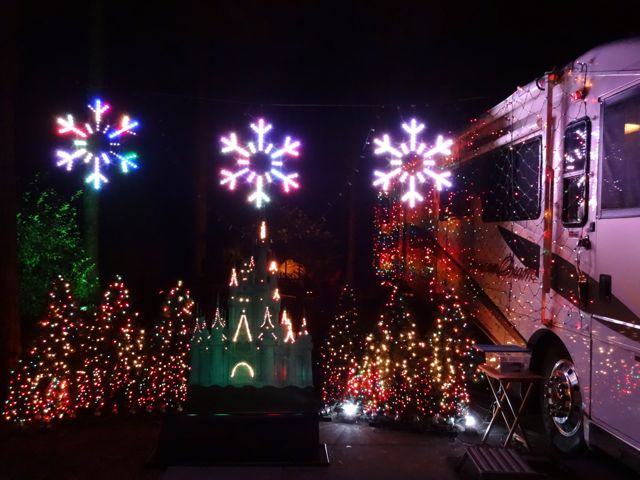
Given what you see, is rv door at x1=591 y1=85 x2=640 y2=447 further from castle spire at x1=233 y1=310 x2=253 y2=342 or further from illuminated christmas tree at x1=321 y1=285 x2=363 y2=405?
castle spire at x1=233 y1=310 x2=253 y2=342

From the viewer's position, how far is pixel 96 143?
7289mm

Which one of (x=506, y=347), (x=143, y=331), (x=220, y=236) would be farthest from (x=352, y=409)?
(x=220, y=236)

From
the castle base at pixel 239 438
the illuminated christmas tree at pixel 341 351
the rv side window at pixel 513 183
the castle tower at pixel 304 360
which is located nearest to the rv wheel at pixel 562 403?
the rv side window at pixel 513 183

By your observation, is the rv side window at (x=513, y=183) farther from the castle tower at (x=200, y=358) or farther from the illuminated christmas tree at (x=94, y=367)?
the illuminated christmas tree at (x=94, y=367)

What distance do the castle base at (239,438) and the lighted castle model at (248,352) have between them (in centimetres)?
56

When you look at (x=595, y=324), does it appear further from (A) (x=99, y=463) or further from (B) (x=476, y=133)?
(A) (x=99, y=463)

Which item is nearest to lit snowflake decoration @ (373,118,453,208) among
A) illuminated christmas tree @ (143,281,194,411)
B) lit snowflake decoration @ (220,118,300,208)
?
lit snowflake decoration @ (220,118,300,208)

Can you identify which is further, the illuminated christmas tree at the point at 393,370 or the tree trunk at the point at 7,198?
the tree trunk at the point at 7,198

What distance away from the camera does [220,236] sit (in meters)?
16.9

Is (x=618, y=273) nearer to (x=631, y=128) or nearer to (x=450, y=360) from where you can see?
(x=631, y=128)

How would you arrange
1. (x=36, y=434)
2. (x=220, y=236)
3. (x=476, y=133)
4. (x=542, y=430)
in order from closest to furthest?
1. (x=36, y=434)
2. (x=542, y=430)
3. (x=476, y=133)
4. (x=220, y=236)

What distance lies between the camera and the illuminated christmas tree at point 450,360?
634 centimetres

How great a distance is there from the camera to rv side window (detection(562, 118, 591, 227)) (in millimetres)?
5269

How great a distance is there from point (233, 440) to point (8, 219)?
4.00 m
